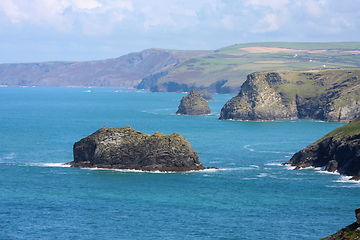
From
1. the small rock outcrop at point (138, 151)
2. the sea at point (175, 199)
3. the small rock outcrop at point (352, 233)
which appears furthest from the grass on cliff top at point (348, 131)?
the small rock outcrop at point (352, 233)

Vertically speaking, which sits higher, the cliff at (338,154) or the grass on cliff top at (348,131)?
the grass on cliff top at (348,131)

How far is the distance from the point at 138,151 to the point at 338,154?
35.6 meters

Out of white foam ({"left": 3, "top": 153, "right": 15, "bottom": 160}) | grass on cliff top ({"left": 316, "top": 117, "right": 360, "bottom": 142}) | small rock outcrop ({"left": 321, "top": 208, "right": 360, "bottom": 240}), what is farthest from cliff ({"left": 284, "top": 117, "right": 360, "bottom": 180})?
white foam ({"left": 3, "top": 153, "right": 15, "bottom": 160})

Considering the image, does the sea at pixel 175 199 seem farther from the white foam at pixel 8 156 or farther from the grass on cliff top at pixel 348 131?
the grass on cliff top at pixel 348 131

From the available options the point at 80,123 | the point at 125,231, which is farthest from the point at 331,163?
the point at 80,123

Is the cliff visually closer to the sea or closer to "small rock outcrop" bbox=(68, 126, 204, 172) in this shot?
the sea

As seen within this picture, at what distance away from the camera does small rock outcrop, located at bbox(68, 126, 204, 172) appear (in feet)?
308

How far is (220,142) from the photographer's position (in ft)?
459

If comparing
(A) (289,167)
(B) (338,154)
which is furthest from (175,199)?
(B) (338,154)

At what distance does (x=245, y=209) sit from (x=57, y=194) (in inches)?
1108

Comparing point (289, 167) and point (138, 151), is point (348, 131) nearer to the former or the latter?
point (289, 167)

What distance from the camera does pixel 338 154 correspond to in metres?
94.5

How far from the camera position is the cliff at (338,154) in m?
89.7

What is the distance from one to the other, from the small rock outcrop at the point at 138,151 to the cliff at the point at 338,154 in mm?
20810
